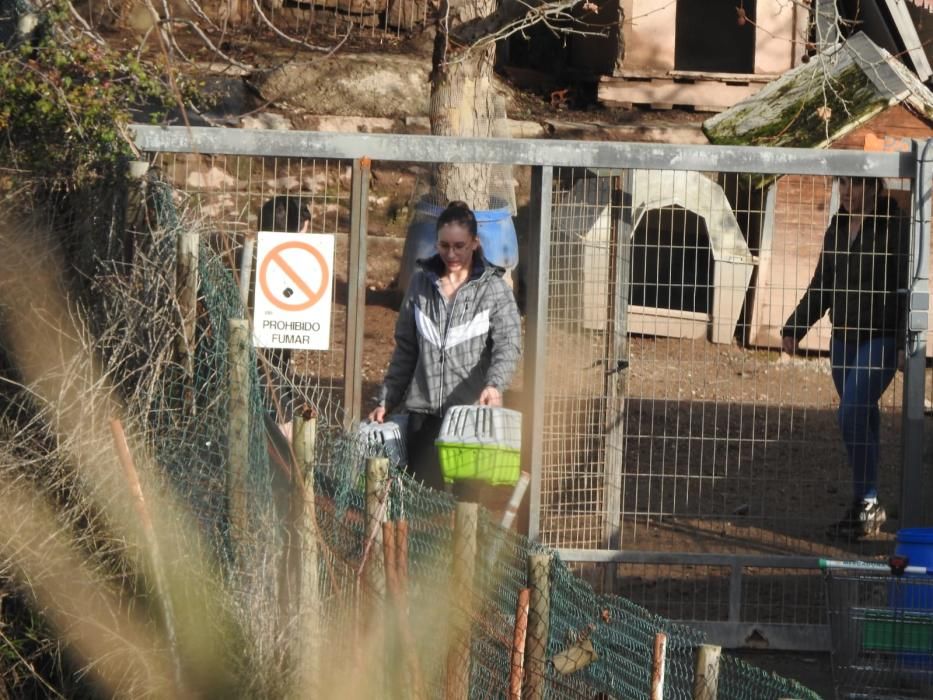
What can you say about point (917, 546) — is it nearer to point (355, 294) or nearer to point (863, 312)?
point (863, 312)

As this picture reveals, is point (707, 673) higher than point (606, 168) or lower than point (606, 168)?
lower

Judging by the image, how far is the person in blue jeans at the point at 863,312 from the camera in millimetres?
7305

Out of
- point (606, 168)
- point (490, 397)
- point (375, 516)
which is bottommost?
point (375, 516)

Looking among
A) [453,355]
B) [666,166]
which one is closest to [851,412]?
[666,166]

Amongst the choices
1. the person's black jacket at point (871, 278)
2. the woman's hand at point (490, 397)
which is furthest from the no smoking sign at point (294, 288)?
the person's black jacket at point (871, 278)

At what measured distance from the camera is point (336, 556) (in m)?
5.18

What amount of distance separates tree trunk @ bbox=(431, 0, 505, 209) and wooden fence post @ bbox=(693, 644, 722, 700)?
26.1 ft

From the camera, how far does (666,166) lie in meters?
7.09

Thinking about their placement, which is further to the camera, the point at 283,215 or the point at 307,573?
the point at 283,215

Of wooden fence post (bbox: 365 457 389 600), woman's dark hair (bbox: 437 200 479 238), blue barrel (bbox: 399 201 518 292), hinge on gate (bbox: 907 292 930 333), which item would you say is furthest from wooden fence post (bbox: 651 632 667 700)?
blue barrel (bbox: 399 201 518 292)

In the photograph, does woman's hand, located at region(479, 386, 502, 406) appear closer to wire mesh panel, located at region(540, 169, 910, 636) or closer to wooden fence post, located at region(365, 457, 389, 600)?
wire mesh panel, located at region(540, 169, 910, 636)

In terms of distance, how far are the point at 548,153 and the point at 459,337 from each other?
1005mm

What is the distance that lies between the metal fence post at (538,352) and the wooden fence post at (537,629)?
2.77 metres

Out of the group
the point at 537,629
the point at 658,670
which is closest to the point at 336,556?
the point at 537,629
